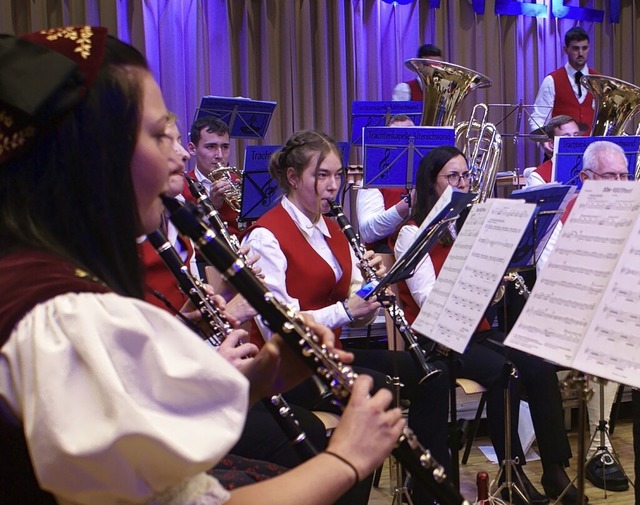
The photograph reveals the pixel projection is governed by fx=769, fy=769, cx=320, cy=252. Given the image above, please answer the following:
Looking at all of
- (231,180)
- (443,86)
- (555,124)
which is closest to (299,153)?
(231,180)

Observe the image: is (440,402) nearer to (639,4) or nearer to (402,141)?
(402,141)

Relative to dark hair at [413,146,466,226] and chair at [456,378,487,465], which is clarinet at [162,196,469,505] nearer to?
chair at [456,378,487,465]

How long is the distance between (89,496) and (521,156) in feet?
23.3

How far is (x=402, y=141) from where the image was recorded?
4.04 m

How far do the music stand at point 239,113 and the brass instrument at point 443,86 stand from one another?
0.98m

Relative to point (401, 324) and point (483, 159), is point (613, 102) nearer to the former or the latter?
point (483, 159)

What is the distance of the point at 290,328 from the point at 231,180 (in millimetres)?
3229

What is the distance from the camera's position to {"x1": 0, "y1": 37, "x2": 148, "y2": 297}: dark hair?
1.01 metres

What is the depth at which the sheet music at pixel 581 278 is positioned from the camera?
5.73 ft

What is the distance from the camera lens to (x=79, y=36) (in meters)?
1.07

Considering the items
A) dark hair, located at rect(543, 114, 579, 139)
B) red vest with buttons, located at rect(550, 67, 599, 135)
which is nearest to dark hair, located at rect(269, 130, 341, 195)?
dark hair, located at rect(543, 114, 579, 139)

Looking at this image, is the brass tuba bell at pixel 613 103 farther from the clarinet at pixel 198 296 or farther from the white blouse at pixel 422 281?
the clarinet at pixel 198 296

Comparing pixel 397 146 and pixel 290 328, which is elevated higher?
pixel 397 146

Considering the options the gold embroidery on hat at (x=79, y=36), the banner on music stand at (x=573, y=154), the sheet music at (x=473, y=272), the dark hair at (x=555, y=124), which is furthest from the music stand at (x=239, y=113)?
the gold embroidery on hat at (x=79, y=36)
